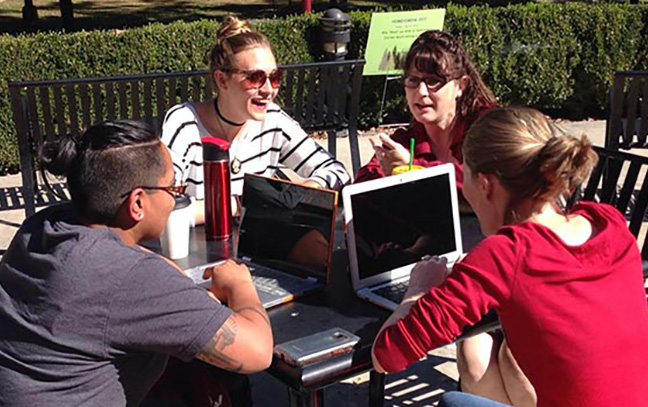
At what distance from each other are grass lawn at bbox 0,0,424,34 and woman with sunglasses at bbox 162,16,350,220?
1489 centimetres

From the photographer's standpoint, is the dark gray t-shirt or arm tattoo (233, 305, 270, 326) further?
arm tattoo (233, 305, 270, 326)

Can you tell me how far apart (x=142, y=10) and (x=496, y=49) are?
14002 mm

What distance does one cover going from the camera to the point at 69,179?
6.72ft

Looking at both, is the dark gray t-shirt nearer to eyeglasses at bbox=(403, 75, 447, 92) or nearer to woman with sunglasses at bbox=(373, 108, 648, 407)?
woman with sunglasses at bbox=(373, 108, 648, 407)

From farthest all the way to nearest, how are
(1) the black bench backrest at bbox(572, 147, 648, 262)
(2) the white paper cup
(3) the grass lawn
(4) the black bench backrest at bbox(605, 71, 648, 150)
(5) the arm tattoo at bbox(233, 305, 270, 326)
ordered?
(3) the grass lawn → (4) the black bench backrest at bbox(605, 71, 648, 150) → (1) the black bench backrest at bbox(572, 147, 648, 262) → (2) the white paper cup → (5) the arm tattoo at bbox(233, 305, 270, 326)

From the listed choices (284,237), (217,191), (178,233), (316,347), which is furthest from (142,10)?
(316,347)

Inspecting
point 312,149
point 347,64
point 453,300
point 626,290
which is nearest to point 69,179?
point 453,300

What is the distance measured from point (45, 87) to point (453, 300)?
12.8 feet

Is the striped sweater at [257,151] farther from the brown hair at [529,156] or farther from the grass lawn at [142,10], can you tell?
the grass lawn at [142,10]

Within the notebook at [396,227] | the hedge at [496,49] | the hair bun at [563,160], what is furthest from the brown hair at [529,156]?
the hedge at [496,49]

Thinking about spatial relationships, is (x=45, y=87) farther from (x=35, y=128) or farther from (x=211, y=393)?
(x=211, y=393)

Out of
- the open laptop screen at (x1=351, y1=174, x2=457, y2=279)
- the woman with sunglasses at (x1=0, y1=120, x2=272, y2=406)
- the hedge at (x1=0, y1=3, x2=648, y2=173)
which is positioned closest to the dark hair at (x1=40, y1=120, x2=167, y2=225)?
the woman with sunglasses at (x1=0, y1=120, x2=272, y2=406)

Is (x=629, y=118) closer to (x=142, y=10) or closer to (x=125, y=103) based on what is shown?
(x=125, y=103)

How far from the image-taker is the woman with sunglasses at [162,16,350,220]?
350 cm
